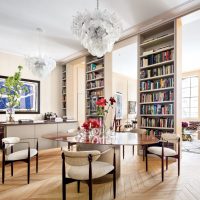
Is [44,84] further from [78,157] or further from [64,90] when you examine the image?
[78,157]

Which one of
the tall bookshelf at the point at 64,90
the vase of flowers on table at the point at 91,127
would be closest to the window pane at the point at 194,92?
the tall bookshelf at the point at 64,90

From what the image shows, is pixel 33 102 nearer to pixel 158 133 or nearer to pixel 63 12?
pixel 63 12

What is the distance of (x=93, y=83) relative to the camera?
646 cm

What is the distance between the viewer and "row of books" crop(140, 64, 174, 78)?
4259 millimetres

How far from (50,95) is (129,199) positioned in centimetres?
561

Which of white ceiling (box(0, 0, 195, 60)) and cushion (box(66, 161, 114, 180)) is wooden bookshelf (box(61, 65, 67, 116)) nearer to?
white ceiling (box(0, 0, 195, 60))

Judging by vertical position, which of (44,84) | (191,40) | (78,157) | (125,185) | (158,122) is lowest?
(125,185)

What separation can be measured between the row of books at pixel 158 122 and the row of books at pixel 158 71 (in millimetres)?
1068

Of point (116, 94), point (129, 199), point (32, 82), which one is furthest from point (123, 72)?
point (129, 199)

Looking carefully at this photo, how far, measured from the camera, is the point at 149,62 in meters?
4.68

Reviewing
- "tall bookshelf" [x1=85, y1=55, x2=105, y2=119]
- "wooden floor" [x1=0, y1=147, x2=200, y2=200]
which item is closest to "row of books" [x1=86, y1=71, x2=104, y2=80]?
"tall bookshelf" [x1=85, y1=55, x2=105, y2=119]

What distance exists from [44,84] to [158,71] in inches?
171

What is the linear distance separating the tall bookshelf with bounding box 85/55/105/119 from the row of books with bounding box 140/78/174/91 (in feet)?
5.24

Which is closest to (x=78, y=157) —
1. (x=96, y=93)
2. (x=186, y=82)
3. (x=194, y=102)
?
(x=96, y=93)
